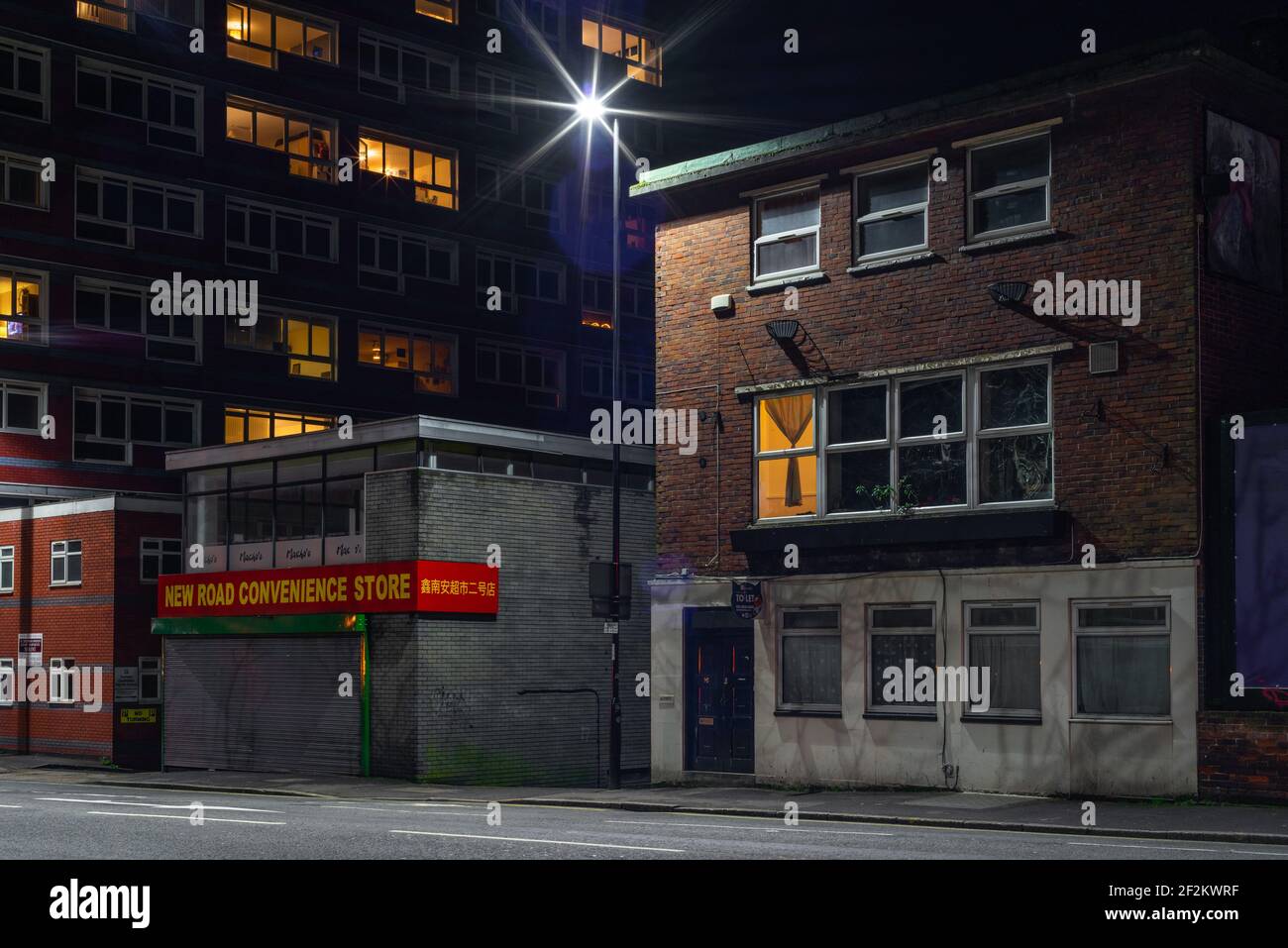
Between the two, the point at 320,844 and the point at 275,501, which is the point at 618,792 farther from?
the point at 275,501

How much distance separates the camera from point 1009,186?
914 inches

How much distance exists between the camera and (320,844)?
15.1m

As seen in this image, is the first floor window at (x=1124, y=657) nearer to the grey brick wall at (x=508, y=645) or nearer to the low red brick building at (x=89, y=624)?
the grey brick wall at (x=508, y=645)

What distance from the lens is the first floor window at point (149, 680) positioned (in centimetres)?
3900

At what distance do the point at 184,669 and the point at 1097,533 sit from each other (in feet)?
71.8

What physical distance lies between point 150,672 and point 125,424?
11084mm

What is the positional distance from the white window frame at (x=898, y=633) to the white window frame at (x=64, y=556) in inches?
939

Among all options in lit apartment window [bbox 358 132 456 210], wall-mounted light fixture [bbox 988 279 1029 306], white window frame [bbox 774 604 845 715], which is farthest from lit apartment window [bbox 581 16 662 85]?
wall-mounted light fixture [bbox 988 279 1029 306]

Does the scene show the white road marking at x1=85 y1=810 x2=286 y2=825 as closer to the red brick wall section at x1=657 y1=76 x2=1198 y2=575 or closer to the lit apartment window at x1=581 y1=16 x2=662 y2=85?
the red brick wall section at x1=657 y1=76 x2=1198 y2=575

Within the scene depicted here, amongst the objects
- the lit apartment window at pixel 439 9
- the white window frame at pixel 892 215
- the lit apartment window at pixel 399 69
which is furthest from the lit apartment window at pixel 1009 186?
the lit apartment window at pixel 439 9

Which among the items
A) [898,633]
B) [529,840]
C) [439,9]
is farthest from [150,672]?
[439,9]

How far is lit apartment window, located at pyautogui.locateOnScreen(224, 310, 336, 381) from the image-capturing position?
1987 inches

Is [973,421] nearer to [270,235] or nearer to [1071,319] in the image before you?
[1071,319]

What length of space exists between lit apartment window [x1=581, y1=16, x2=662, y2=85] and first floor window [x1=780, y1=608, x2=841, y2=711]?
42272 millimetres
